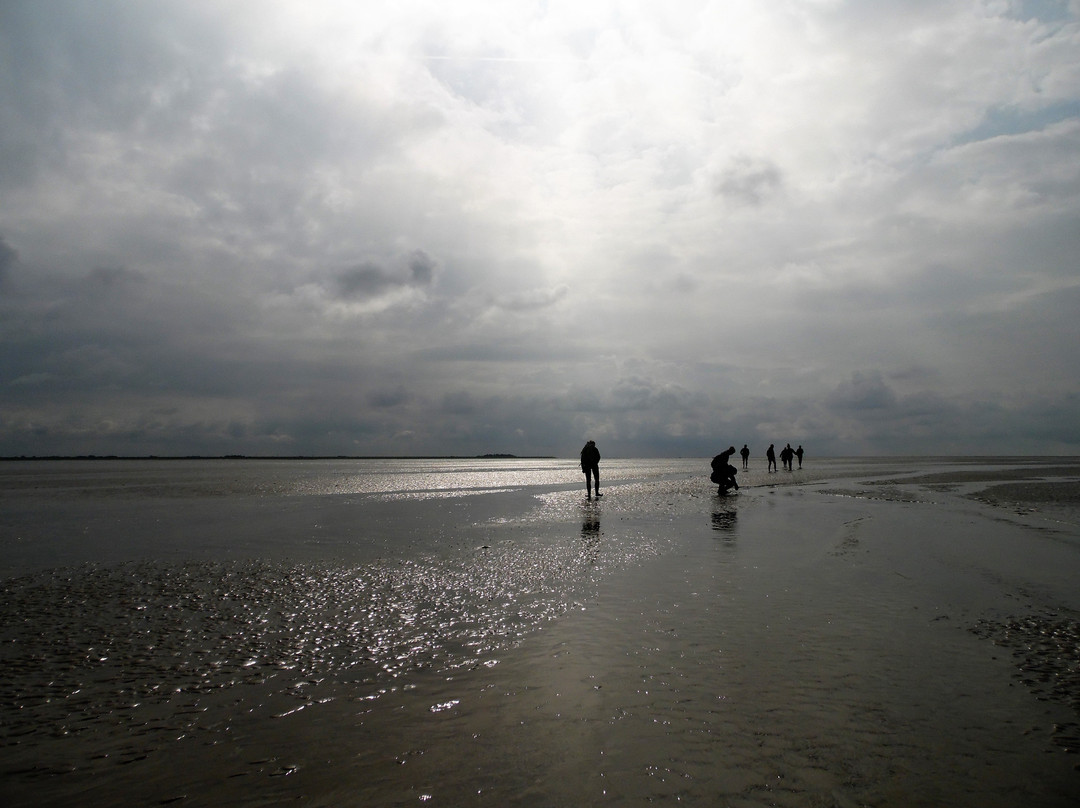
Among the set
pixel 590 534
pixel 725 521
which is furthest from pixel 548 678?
pixel 725 521

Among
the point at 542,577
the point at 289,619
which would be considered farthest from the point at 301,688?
the point at 542,577

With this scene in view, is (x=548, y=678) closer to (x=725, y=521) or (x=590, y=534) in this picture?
(x=590, y=534)

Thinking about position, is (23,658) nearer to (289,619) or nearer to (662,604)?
(289,619)

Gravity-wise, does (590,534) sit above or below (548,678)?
below

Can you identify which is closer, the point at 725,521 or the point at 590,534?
the point at 590,534

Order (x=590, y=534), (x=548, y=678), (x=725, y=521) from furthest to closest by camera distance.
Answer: (x=725, y=521), (x=590, y=534), (x=548, y=678)

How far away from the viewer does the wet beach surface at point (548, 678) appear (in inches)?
157

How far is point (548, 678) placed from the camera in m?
5.71

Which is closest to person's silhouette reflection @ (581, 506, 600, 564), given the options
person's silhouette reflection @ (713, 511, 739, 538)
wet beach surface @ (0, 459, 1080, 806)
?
wet beach surface @ (0, 459, 1080, 806)

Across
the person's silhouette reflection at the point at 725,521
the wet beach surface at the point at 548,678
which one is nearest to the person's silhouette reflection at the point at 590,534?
the wet beach surface at the point at 548,678

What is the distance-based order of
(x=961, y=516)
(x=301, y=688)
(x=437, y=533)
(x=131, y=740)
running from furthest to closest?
(x=961, y=516) → (x=437, y=533) → (x=301, y=688) → (x=131, y=740)

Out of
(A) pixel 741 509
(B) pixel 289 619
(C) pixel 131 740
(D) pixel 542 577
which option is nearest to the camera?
(C) pixel 131 740

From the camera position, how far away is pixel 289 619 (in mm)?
7852

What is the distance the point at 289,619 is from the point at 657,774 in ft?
18.2
